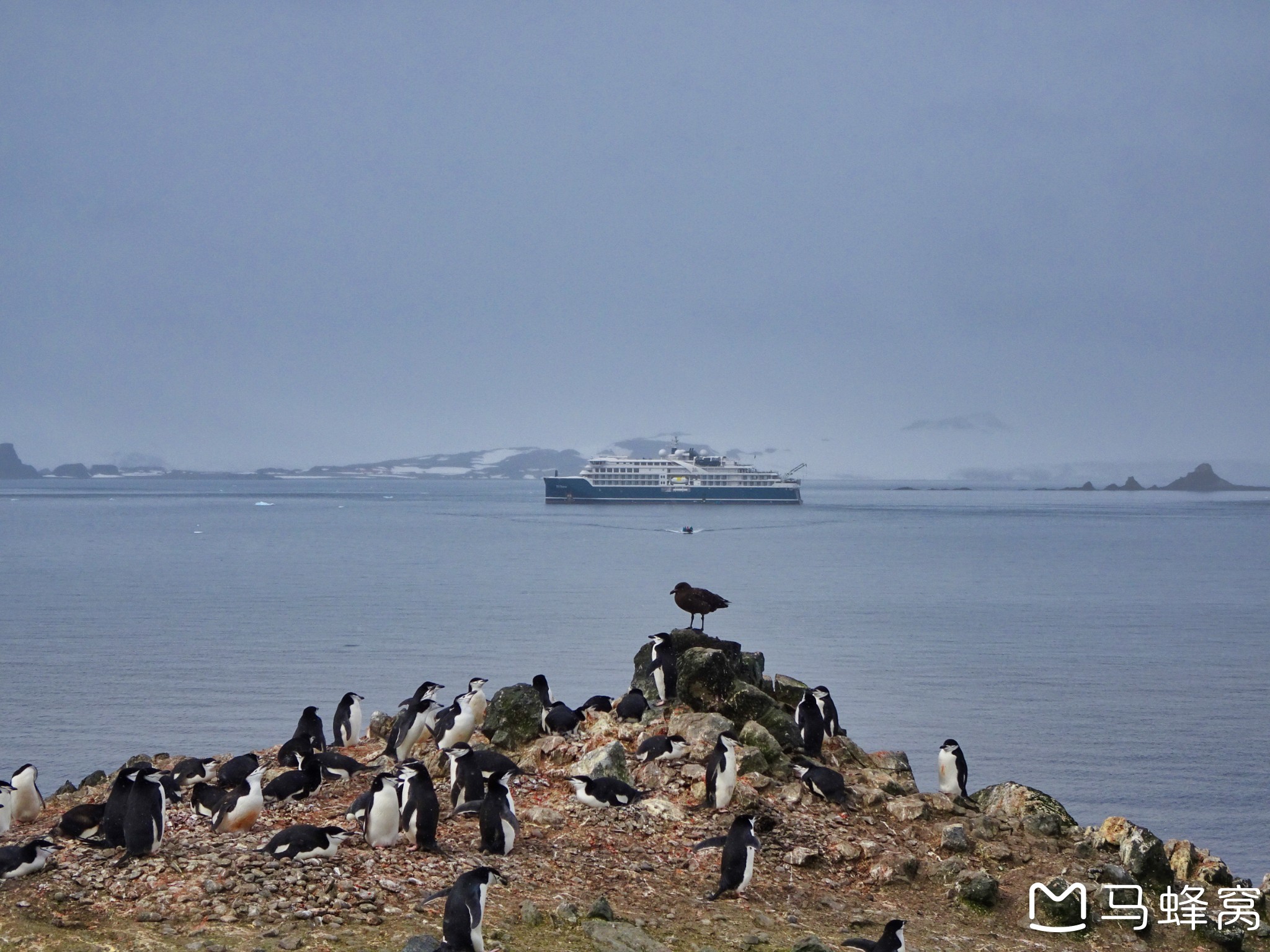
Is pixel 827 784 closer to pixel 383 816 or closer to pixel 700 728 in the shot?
pixel 700 728

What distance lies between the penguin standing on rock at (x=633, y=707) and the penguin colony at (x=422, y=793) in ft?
0.05

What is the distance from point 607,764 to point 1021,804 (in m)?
4.77

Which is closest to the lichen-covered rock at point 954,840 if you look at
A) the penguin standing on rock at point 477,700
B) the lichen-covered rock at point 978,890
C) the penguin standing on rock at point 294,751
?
the lichen-covered rock at point 978,890

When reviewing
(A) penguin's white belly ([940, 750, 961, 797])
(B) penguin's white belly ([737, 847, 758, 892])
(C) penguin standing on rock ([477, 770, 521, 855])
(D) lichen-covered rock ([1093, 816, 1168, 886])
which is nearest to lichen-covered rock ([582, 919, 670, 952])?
(B) penguin's white belly ([737, 847, 758, 892])

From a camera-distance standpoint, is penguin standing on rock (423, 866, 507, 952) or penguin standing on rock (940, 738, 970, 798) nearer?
penguin standing on rock (423, 866, 507, 952)

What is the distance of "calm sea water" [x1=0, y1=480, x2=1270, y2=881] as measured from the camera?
22.8 meters

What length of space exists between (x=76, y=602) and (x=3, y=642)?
40.4 ft

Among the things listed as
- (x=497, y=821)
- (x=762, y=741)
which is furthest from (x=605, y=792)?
(x=762, y=741)

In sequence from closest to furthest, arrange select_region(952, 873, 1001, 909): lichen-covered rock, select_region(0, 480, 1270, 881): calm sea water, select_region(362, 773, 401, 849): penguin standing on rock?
select_region(362, 773, 401, 849): penguin standing on rock < select_region(952, 873, 1001, 909): lichen-covered rock < select_region(0, 480, 1270, 881): calm sea water

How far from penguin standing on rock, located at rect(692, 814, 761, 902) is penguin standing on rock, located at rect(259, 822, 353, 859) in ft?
11.1

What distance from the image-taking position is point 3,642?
121ft

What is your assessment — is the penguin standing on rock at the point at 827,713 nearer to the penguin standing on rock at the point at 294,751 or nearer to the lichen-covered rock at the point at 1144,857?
the lichen-covered rock at the point at 1144,857

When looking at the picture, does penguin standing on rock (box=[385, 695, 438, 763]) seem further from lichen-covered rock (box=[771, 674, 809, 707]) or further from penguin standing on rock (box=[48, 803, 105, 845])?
lichen-covered rock (box=[771, 674, 809, 707])

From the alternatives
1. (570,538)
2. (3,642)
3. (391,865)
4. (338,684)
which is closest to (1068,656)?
(338,684)
